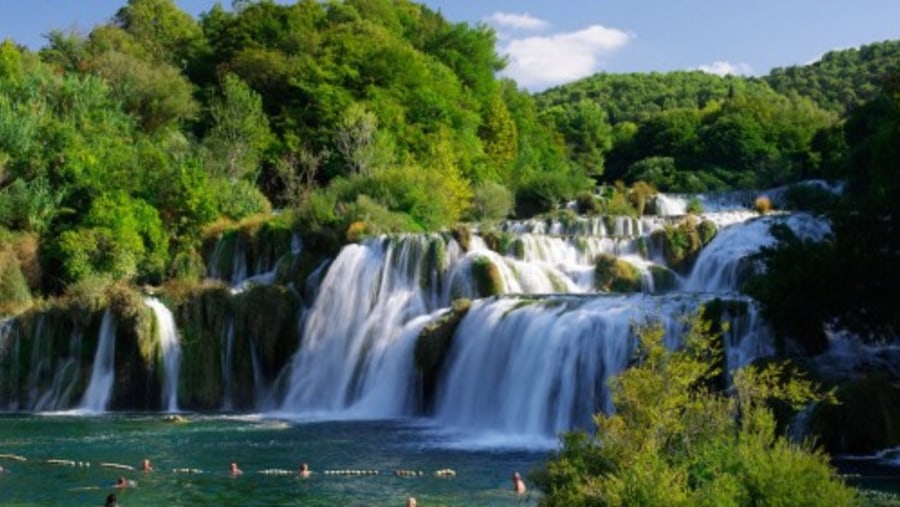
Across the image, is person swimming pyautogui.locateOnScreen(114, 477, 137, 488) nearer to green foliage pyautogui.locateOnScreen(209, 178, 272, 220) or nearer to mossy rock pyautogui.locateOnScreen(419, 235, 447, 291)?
mossy rock pyautogui.locateOnScreen(419, 235, 447, 291)

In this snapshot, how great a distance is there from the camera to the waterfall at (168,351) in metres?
38.9

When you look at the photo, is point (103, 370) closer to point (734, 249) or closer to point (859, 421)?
point (734, 249)

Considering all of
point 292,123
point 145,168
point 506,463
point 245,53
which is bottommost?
point 506,463

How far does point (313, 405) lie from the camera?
38.2 meters

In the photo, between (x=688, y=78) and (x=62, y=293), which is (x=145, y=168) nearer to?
(x=62, y=293)

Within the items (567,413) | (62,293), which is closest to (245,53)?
(62,293)

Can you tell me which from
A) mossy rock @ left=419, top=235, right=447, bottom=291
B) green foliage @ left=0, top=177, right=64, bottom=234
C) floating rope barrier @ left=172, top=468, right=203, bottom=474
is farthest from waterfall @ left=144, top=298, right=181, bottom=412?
floating rope barrier @ left=172, top=468, right=203, bottom=474

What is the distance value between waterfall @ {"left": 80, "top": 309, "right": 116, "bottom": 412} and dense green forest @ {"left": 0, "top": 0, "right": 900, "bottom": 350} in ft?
8.73

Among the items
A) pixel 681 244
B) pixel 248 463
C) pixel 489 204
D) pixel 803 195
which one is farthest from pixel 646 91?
pixel 248 463

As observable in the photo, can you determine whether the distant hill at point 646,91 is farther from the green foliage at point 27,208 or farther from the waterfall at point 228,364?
the waterfall at point 228,364

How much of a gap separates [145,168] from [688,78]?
10137cm

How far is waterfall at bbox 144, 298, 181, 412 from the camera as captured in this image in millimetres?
38906

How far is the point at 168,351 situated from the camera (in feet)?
129

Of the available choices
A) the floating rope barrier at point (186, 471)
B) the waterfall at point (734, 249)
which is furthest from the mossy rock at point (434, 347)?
the floating rope barrier at point (186, 471)
